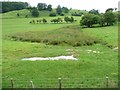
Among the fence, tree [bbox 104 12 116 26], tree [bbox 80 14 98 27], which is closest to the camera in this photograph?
the fence

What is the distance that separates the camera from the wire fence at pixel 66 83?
84.6 feet

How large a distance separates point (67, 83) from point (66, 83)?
104 mm

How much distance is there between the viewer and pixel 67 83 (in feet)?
88.2

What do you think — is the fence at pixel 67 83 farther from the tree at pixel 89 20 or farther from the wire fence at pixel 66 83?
the tree at pixel 89 20

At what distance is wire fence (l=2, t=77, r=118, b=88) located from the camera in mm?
25781

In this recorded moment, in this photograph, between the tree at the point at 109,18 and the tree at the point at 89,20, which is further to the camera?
the tree at the point at 109,18

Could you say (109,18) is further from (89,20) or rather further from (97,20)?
(89,20)

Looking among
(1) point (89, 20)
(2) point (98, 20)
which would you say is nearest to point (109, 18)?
(2) point (98, 20)

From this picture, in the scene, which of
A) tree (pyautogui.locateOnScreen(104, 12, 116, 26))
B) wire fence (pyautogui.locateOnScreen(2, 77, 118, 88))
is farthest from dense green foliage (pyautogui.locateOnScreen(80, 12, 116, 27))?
wire fence (pyautogui.locateOnScreen(2, 77, 118, 88))

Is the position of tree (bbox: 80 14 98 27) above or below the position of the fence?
above

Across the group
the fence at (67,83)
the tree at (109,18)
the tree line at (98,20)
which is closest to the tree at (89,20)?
the tree line at (98,20)

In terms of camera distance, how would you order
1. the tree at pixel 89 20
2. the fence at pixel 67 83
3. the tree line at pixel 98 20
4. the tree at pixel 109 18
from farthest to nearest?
1. the tree at pixel 109 18
2. the tree line at pixel 98 20
3. the tree at pixel 89 20
4. the fence at pixel 67 83

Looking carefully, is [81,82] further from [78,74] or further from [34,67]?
[34,67]

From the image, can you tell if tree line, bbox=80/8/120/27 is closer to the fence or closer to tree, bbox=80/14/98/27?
tree, bbox=80/14/98/27
